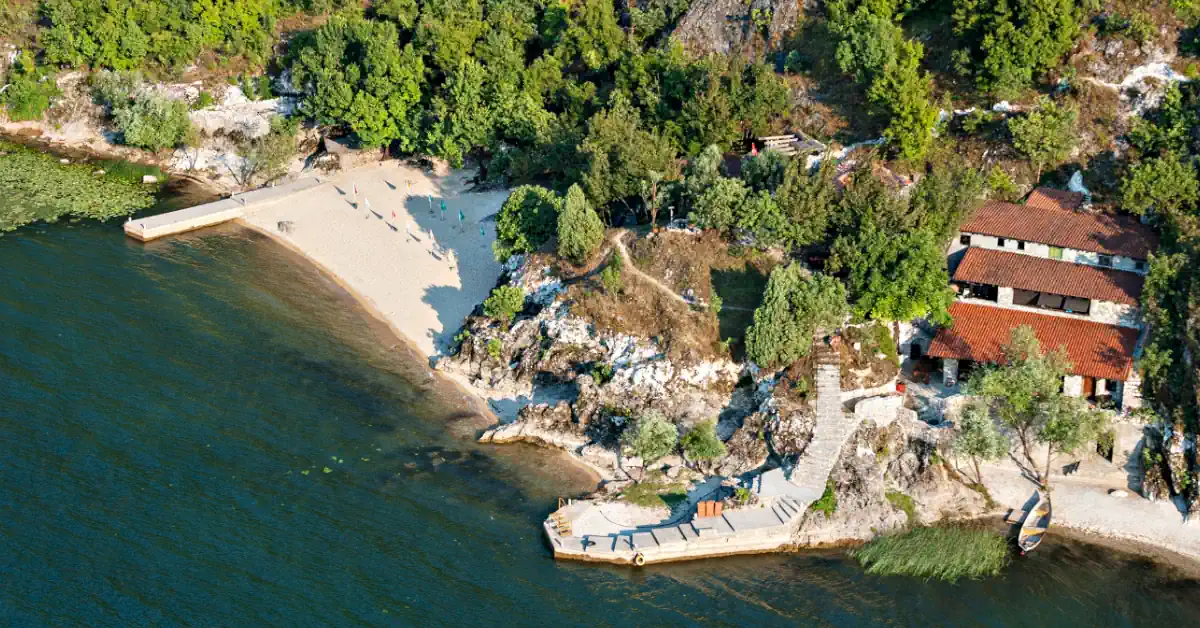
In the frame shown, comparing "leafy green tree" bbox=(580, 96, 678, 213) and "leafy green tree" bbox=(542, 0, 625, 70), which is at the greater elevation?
"leafy green tree" bbox=(542, 0, 625, 70)

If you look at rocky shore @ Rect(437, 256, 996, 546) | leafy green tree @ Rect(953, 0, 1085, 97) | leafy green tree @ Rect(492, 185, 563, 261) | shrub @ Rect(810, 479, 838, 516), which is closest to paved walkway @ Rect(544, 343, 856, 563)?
shrub @ Rect(810, 479, 838, 516)

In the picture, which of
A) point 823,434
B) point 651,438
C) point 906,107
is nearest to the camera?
point 651,438

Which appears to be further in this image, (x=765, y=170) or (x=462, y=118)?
(x=462, y=118)

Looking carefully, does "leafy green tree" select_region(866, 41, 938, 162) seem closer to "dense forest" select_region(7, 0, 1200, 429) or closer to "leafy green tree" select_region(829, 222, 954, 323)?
"dense forest" select_region(7, 0, 1200, 429)

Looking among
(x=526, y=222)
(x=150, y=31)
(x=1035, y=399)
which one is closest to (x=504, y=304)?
(x=526, y=222)

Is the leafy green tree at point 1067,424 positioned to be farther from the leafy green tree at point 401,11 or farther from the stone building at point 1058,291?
the leafy green tree at point 401,11

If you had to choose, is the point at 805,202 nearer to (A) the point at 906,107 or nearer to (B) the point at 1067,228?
(A) the point at 906,107

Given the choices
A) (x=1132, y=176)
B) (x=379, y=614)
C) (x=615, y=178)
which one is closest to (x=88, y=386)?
(x=379, y=614)
